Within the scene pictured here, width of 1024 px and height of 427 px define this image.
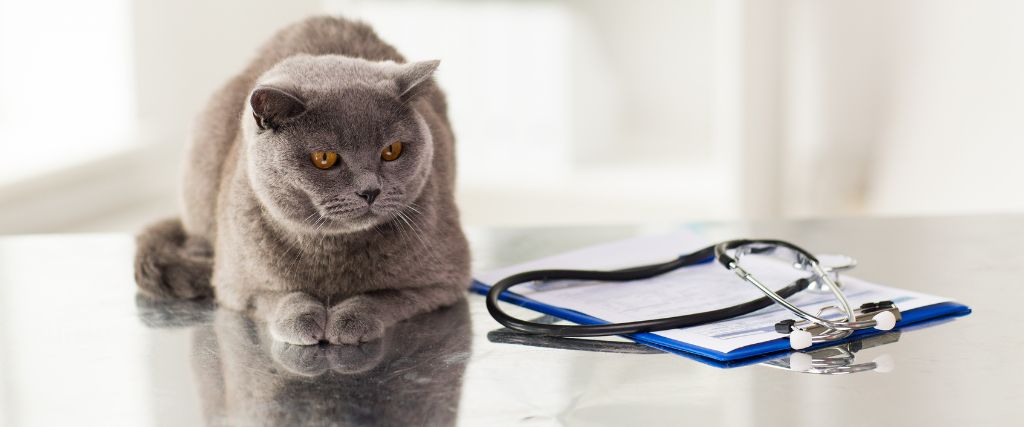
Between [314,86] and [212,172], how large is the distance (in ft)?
1.34

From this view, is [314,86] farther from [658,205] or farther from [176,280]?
[658,205]

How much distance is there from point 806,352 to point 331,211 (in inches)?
19.3

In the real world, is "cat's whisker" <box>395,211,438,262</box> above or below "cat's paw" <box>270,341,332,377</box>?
→ above

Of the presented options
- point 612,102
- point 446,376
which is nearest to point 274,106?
point 446,376

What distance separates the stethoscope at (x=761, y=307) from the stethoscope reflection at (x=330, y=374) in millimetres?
81

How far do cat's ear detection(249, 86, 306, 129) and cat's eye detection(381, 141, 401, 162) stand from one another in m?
0.09

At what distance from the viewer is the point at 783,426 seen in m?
0.78

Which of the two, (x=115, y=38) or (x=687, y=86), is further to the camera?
(x=687, y=86)

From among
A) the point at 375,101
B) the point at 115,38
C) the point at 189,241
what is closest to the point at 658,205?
the point at 115,38

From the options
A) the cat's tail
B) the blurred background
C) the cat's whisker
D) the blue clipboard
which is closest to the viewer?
the blue clipboard

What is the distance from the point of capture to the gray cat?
1.02 meters

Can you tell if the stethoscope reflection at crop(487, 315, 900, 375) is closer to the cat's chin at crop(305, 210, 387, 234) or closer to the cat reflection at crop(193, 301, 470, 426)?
the cat reflection at crop(193, 301, 470, 426)

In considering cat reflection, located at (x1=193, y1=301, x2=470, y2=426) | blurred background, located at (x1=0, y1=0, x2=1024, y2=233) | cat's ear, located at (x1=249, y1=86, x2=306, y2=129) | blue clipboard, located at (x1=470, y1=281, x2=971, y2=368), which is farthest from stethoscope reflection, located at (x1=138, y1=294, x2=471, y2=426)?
blurred background, located at (x1=0, y1=0, x2=1024, y2=233)

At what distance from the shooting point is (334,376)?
91 cm
